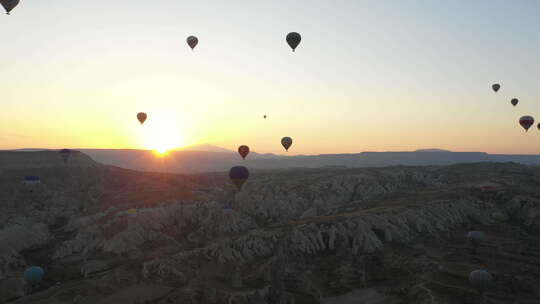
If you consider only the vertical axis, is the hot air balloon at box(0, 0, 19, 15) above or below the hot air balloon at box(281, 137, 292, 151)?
above

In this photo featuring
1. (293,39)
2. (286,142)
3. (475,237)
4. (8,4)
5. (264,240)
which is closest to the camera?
(8,4)

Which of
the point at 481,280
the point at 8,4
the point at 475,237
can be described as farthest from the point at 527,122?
the point at 8,4

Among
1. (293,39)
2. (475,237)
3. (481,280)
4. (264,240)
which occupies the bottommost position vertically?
(481,280)

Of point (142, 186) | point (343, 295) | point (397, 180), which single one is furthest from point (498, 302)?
point (142, 186)

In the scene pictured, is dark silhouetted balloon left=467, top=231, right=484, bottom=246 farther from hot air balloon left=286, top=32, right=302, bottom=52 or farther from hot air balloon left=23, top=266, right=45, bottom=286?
hot air balloon left=23, top=266, right=45, bottom=286

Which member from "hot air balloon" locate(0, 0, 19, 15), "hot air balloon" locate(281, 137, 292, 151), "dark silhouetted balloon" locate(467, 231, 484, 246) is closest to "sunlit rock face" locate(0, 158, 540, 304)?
"dark silhouetted balloon" locate(467, 231, 484, 246)

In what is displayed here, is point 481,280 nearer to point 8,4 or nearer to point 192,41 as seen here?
point 192,41

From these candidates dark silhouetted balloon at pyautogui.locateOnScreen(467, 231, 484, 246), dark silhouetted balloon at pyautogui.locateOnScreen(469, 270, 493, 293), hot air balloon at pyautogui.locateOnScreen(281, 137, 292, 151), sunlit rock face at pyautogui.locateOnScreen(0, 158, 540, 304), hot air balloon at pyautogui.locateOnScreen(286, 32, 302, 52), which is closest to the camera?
dark silhouetted balloon at pyautogui.locateOnScreen(469, 270, 493, 293)
